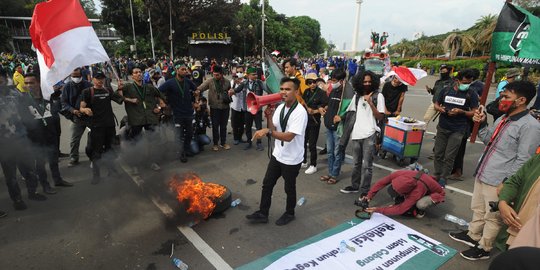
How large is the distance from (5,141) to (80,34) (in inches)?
77.6

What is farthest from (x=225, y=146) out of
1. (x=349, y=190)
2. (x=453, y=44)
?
(x=453, y=44)

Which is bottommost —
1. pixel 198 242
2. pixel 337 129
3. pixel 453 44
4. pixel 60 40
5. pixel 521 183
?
pixel 198 242

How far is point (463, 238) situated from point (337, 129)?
8.41 feet

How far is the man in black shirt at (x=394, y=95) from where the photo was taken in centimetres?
674

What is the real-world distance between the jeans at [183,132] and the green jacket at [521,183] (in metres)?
5.84

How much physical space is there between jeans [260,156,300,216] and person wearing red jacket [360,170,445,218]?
125cm

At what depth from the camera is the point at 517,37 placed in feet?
18.0

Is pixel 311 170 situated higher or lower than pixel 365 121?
lower

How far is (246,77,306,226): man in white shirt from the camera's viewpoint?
3.78 m

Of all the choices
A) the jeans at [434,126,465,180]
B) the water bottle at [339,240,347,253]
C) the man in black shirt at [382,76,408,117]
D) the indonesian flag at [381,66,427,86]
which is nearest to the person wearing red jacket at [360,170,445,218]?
the water bottle at [339,240,347,253]

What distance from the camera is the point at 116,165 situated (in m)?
5.93

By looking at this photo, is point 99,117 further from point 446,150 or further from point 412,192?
point 446,150

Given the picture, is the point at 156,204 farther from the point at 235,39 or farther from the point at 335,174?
the point at 235,39

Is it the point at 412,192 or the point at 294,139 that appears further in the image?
the point at 412,192
